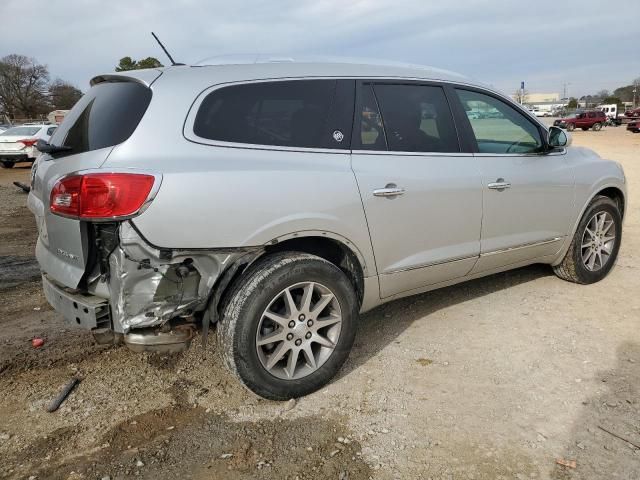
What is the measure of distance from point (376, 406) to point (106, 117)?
2.19 meters

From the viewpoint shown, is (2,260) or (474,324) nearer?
(474,324)

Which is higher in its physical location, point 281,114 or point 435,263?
point 281,114

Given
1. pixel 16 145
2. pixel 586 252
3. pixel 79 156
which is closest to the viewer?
pixel 79 156

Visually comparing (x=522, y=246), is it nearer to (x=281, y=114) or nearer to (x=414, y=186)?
(x=414, y=186)

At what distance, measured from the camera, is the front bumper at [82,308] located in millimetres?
2695

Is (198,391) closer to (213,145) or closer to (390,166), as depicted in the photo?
(213,145)

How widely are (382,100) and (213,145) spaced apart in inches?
49.4

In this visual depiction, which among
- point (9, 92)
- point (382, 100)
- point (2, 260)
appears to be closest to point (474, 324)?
point (382, 100)

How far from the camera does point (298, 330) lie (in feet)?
10.0

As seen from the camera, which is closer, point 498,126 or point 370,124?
point 370,124

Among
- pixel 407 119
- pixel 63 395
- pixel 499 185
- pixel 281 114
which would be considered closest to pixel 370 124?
pixel 407 119

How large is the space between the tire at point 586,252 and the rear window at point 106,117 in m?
3.75

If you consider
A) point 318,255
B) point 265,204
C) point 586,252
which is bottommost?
point 586,252

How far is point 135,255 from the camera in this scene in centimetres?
258
